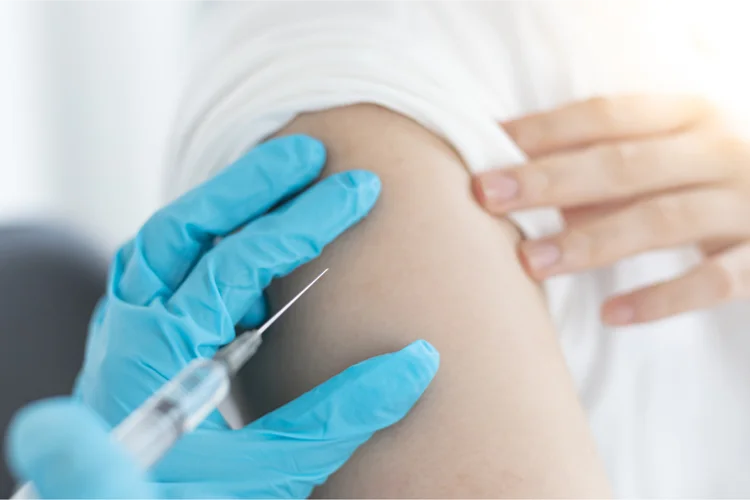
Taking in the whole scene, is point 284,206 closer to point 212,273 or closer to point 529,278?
point 212,273

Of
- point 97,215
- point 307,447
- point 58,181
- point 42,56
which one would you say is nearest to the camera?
point 307,447

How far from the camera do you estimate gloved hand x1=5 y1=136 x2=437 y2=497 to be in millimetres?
632

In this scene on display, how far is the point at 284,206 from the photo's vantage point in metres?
0.78

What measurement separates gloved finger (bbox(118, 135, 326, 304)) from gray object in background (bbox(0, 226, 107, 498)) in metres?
0.33

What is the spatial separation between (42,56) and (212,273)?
96 cm

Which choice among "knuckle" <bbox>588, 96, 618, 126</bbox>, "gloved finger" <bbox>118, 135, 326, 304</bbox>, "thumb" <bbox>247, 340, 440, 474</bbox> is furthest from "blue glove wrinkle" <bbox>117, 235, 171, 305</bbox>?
"knuckle" <bbox>588, 96, 618, 126</bbox>

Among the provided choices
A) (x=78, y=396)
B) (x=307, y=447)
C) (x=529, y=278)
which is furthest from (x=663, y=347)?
(x=78, y=396)

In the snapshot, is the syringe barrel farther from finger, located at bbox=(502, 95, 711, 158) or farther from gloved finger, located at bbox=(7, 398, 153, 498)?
finger, located at bbox=(502, 95, 711, 158)

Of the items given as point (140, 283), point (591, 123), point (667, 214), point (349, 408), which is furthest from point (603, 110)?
point (140, 283)

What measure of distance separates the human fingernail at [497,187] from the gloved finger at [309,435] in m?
0.19

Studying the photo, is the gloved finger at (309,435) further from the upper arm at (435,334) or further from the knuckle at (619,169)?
the knuckle at (619,169)

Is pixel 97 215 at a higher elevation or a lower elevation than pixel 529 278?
higher

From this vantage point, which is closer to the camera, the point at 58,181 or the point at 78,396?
the point at 78,396

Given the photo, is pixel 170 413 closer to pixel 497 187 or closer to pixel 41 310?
pixel 497 187
